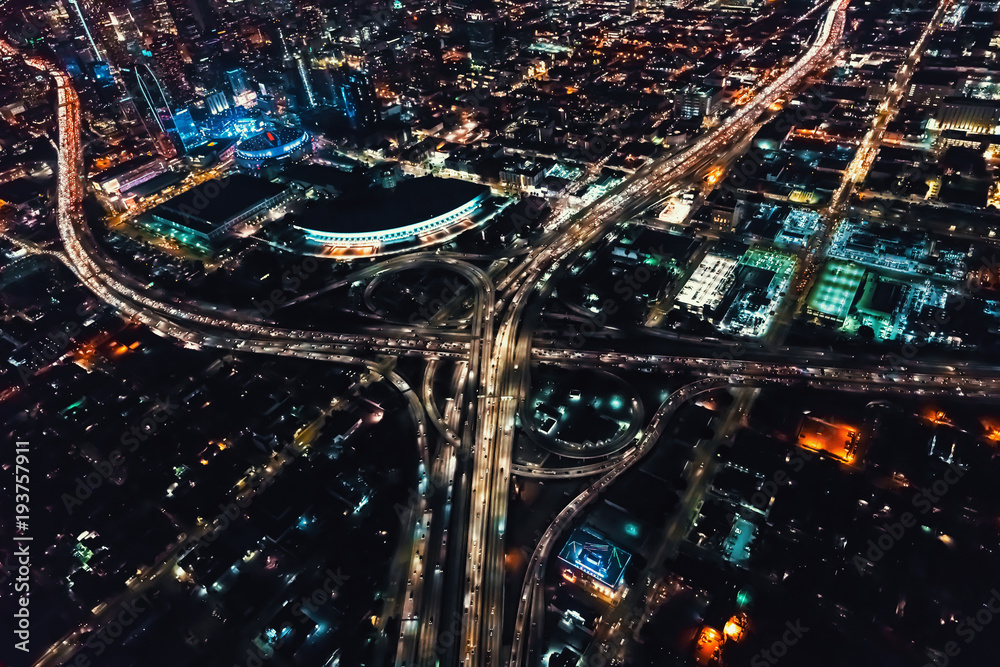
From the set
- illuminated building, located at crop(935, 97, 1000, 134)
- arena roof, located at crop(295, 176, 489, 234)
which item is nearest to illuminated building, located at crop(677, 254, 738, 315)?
arena roof, located at crop(295, 176, 489, 234)

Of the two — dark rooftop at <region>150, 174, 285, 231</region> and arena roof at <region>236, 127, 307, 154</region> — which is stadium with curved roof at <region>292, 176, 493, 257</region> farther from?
arena roof at <region>236, 127, 307, 154</region>

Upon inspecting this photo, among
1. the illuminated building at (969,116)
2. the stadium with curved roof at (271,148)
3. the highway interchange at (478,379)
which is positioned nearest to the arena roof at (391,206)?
the highway interchange at (478,379)

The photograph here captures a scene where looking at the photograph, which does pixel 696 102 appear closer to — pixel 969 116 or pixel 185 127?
pixel 969 116

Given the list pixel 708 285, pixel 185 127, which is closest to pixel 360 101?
pixel 185 127

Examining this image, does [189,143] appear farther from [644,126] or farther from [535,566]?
[535,566]

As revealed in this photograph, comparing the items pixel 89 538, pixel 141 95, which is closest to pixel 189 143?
pixel 141 95

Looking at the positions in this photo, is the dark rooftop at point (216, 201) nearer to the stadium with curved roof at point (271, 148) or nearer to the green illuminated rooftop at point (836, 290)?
the stadium with curved roof at point (271, 148)
